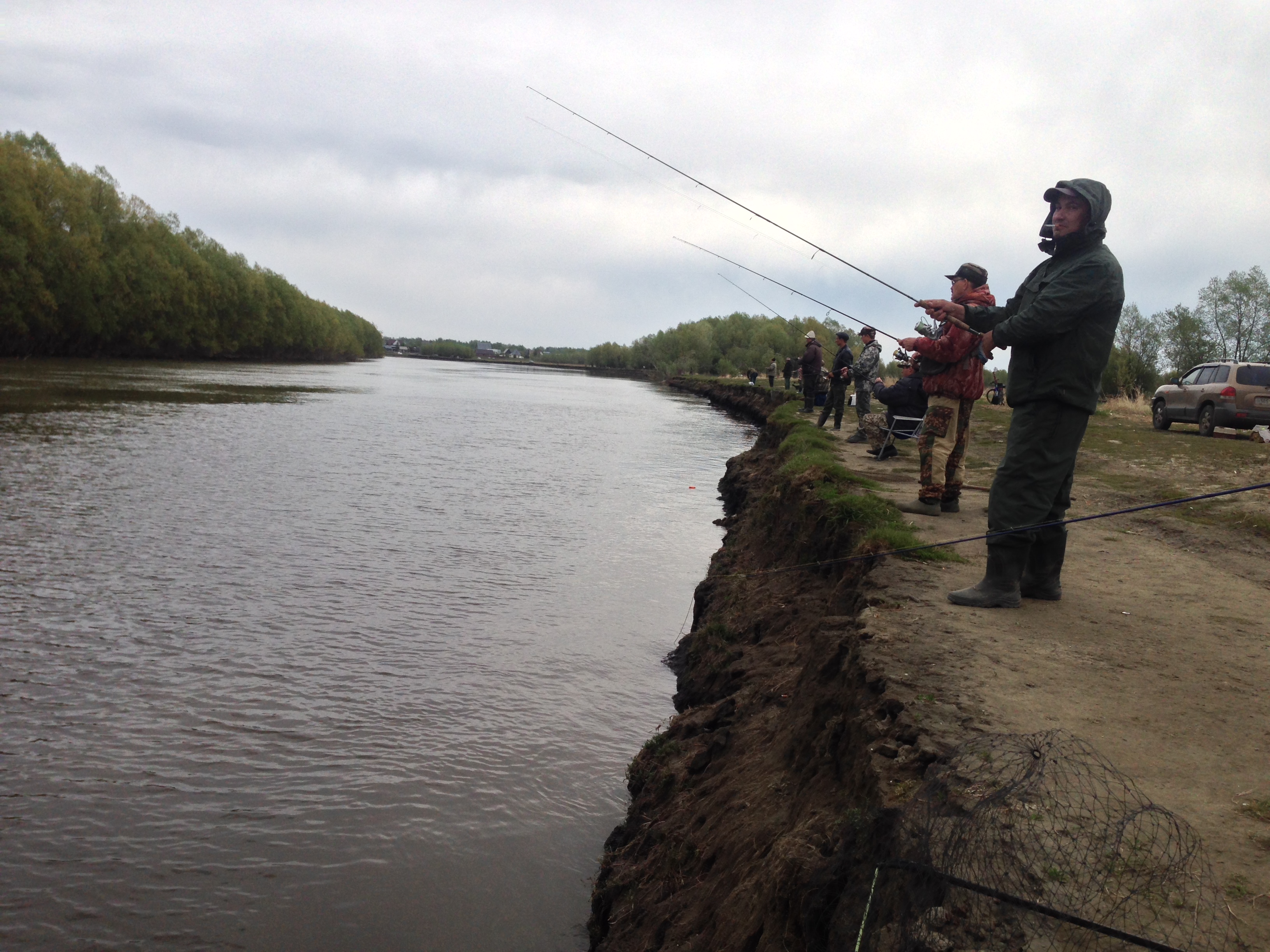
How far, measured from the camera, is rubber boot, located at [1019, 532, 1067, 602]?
20.4ft

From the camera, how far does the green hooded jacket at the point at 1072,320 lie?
A: 5637 millimetres

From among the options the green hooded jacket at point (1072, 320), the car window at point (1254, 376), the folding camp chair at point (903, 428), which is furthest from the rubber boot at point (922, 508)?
the car window at point (1254, 376)

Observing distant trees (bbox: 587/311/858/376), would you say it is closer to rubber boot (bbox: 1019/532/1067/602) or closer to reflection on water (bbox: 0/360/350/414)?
reflection on water (bbox: 0/360/350/414)

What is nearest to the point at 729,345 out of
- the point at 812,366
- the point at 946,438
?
the point at 812,366

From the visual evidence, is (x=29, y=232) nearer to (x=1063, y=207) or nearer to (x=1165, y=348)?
(x=1063, y=207)

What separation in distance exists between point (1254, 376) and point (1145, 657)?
20366mm

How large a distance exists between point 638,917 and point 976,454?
44.9 ft

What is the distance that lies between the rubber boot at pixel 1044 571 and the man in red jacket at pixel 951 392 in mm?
2914

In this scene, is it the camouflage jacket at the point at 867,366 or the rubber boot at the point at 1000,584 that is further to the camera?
the camouflage jacket at the point at 867,366

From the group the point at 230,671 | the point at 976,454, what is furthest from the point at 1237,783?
the point at 976,454

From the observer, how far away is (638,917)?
4.60 m

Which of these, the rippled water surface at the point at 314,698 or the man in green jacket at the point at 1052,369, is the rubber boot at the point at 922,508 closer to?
the rippled water surface at the point at 314,698

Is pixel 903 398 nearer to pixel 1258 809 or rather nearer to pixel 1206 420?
pixel 1258 809

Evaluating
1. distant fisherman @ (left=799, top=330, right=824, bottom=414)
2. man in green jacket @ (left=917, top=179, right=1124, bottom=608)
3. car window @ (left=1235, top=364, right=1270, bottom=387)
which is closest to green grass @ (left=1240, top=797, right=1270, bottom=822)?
man in green jacket @ (left=917, top=179, right=1124, bottom=608)
